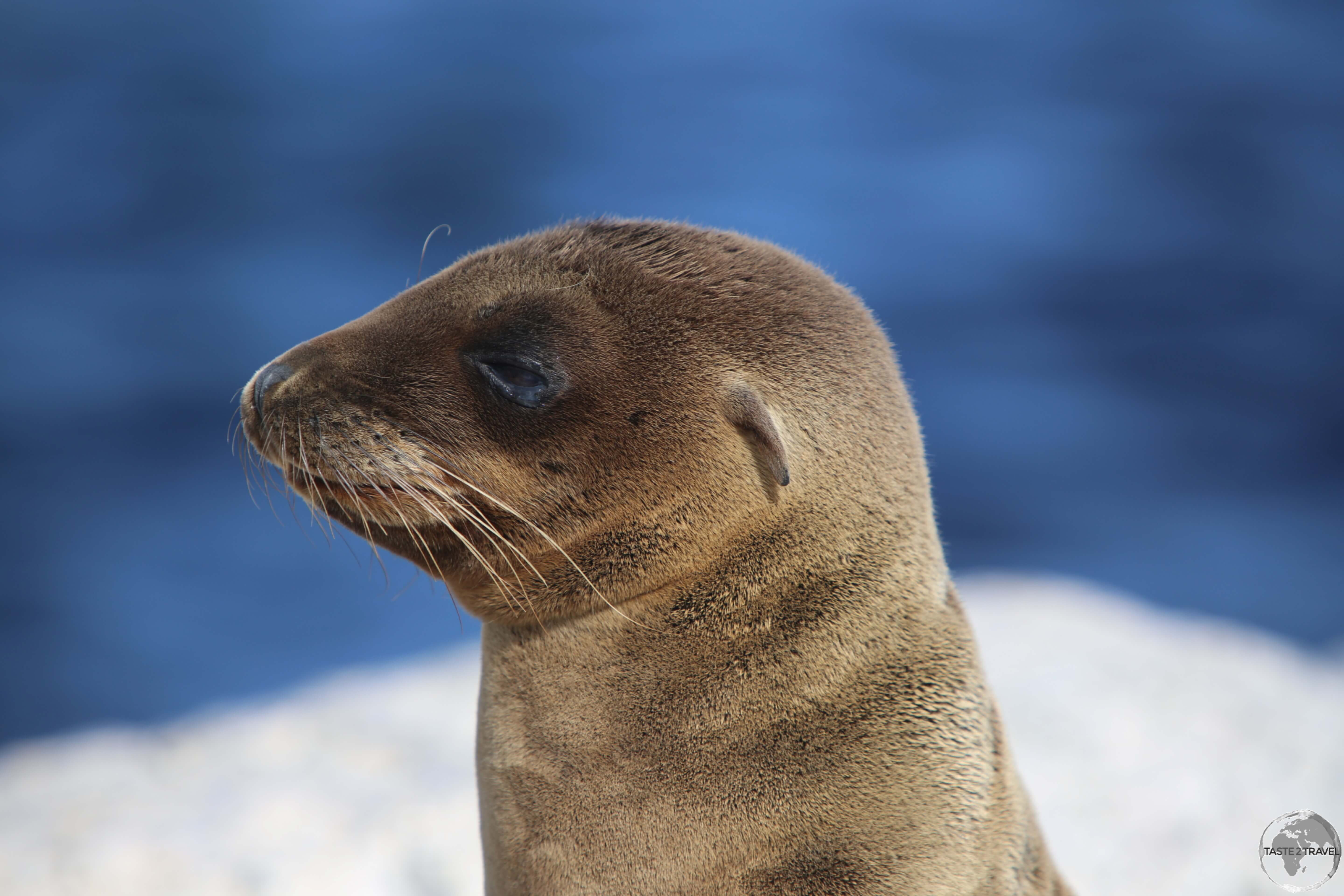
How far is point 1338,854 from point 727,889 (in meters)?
2.02

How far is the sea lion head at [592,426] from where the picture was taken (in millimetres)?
2031

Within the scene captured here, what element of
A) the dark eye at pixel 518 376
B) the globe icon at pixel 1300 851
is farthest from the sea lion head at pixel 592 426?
the globe icon at pixel 1300 851

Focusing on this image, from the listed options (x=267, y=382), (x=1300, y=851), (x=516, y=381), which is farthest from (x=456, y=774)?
(x=1300, y=851)

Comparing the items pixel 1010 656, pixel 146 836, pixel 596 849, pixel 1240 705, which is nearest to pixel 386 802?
pixel 146 836

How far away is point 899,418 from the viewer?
2.19 metres

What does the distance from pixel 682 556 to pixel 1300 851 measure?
8.59 ft

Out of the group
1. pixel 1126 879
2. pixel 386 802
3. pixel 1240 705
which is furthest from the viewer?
pixel 1240 705

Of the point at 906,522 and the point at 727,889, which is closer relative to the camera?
the point at 727,889

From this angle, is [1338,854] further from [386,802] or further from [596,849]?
[386,802]

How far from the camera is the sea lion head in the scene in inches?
80.0

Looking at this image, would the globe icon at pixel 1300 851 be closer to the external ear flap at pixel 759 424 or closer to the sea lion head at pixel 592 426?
the sea lion head at pixel 592 426

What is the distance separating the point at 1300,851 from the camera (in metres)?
3.40

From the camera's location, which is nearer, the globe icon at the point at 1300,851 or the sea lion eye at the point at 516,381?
the sea lion eye at the point at 516,381

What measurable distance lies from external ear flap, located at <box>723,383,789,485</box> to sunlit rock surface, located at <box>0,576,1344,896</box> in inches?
96.7
